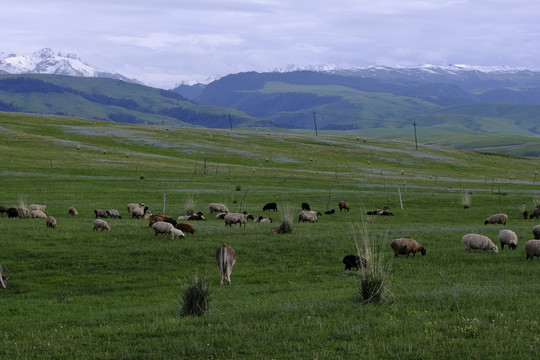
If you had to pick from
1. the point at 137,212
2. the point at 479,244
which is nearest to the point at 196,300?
the point at 479,244

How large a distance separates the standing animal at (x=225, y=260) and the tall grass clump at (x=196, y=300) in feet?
17.1

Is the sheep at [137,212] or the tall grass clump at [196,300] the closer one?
the tall grass clump at [196,300]

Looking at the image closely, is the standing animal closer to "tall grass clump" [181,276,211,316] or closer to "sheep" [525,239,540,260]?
"tall grass clump" [181,276,211,316]

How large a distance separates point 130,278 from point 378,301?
1077 cm

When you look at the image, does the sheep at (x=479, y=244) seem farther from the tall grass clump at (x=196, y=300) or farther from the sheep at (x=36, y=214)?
the sheep at (x=36, y=214)

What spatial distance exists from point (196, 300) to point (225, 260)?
5614 mm

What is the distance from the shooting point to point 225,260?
20.0 meters

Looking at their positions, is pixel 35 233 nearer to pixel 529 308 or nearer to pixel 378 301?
pixel 378 301

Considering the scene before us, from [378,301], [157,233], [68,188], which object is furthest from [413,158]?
[378,301]

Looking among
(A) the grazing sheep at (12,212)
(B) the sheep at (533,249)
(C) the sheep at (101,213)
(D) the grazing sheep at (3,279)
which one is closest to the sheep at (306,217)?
(C) the sheep at (101,213)

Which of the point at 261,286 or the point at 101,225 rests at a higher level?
the point at 101,225

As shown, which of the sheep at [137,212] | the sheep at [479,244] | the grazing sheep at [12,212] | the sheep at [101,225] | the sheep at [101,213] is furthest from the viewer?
the sheep at [137,212]

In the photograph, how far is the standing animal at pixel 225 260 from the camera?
19828 millimetres

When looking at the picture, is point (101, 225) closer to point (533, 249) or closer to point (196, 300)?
point (196, 300)
